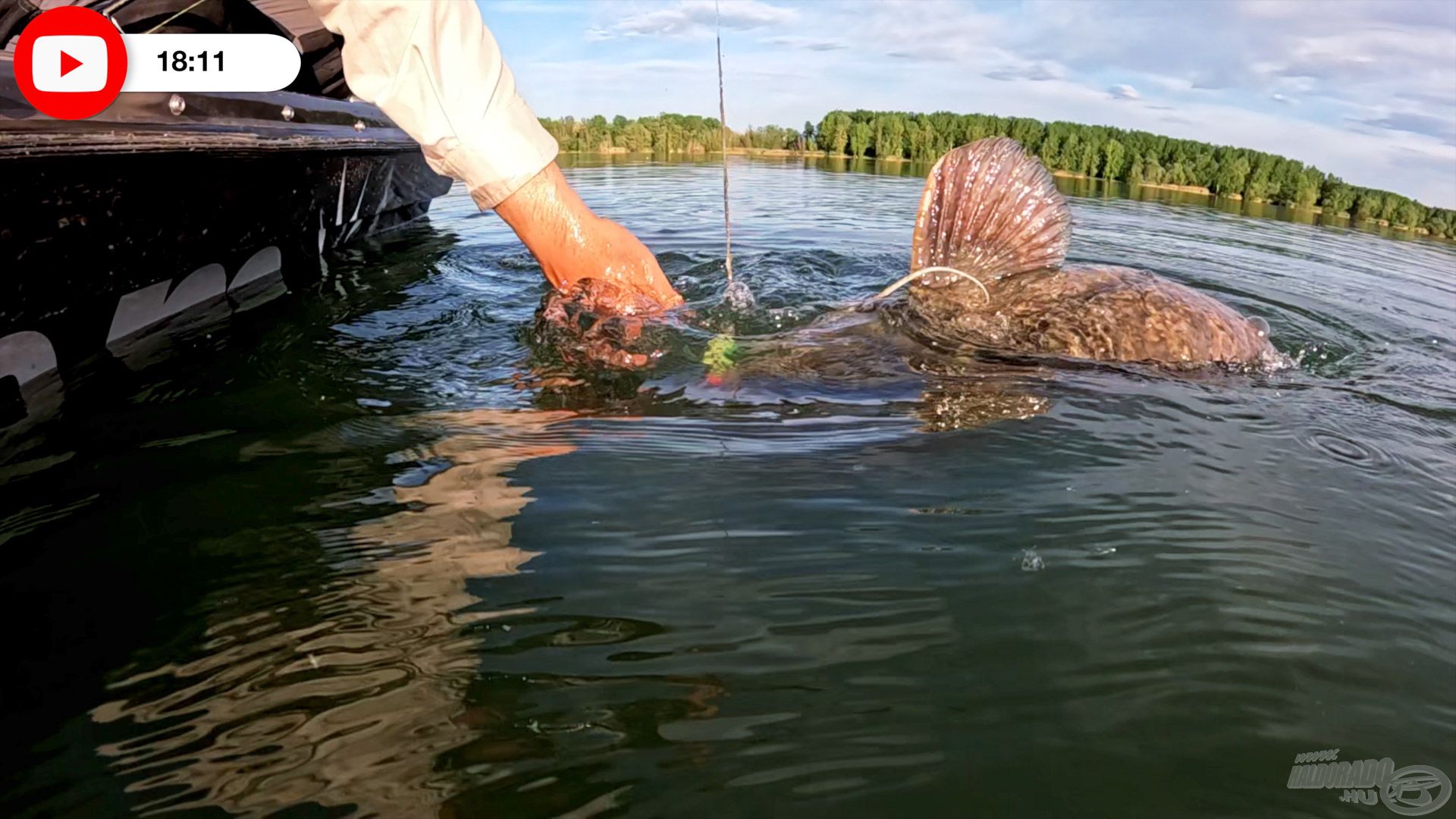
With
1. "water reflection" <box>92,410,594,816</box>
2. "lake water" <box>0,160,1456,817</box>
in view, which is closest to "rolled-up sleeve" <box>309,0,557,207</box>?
"lake water" <box>0,160,1456,817</box>

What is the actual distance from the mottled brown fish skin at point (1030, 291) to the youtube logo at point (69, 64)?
316 centimetres

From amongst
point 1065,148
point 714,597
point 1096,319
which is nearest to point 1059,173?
point 1065,148

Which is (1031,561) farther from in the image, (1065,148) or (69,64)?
(1065,148)

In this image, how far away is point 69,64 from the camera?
2.65m

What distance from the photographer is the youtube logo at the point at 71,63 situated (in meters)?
2.45

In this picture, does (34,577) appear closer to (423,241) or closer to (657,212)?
(423,241)

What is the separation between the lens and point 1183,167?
18.1 m

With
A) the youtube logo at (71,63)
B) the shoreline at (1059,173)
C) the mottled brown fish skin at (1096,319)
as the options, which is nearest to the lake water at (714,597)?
the mottled brown fish skin at (1096,319)

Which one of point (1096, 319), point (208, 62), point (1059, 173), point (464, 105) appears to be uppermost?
point (1059, 173)

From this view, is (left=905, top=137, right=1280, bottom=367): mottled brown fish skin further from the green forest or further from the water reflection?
the green forest

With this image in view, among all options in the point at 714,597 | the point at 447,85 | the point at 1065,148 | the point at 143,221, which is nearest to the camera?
the point at 714,597

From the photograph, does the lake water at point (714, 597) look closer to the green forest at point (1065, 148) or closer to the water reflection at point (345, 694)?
the water reflection at point (345, 694)

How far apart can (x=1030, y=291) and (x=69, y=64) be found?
3.76 metres

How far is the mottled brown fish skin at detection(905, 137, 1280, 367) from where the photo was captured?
11.4 ft
